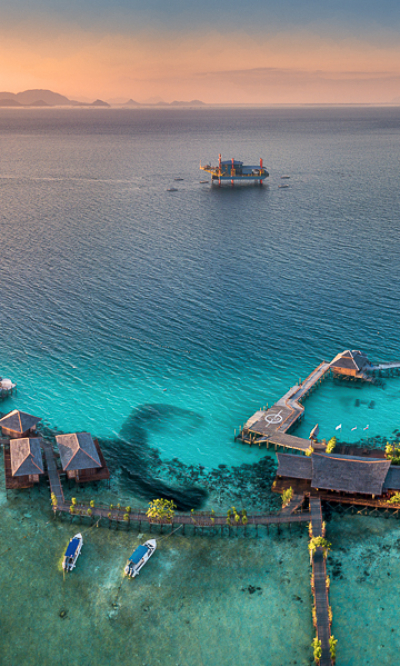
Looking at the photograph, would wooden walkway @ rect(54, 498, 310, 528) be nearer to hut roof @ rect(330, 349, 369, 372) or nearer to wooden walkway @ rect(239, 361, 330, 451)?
wooden walkway @ rect(239, 361, 330, 451)

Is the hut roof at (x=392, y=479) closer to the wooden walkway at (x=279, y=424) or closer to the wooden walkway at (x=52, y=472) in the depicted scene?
the wooden walkway at (x=279, y=424)

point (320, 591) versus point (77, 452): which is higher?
point (77, 452)

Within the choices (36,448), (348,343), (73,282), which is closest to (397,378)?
(348,343)

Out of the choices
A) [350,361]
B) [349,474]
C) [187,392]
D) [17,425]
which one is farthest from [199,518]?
[350,361]

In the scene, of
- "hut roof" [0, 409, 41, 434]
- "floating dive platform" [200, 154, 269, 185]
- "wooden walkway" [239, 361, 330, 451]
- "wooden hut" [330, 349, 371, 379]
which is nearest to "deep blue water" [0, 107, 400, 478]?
"wooden walkway" [239, 361, 330, 451]

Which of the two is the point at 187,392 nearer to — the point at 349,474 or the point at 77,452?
the point at 77,452
